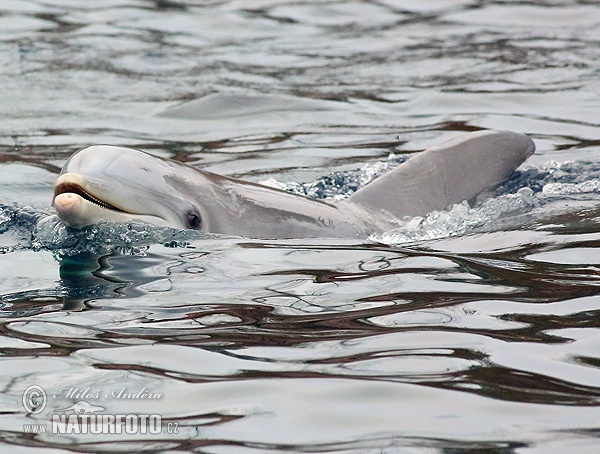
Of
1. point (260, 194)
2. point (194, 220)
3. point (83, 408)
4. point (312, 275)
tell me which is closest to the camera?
point (83, 408)

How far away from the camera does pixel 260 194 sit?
779cm

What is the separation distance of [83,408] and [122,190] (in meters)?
2.68

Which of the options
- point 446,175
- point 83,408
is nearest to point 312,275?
point 83,408

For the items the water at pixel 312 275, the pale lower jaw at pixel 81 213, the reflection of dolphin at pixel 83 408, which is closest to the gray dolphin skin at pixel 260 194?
the pale lower jaw at pixel 81 213

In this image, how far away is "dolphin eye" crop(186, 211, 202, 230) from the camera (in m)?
7.34

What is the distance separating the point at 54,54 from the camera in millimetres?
15039

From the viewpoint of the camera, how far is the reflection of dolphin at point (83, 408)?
440cm

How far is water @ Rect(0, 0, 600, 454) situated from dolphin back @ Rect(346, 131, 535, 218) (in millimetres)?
160

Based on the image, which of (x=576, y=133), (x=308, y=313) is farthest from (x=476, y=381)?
(x=576, y=133)

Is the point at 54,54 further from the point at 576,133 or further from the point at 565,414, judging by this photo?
the point at 565,414

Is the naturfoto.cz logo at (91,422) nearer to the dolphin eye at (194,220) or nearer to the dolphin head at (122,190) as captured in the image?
the dolphin head at (122,190)

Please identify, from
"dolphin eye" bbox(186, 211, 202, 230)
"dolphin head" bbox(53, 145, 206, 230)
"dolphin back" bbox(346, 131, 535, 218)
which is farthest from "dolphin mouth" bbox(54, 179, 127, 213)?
"dolphin back" bbox(346, 131, 535, 218)

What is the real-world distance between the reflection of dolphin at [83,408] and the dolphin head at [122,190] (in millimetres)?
2353

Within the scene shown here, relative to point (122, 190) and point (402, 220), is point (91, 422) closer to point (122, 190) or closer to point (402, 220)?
point (122, 190)
